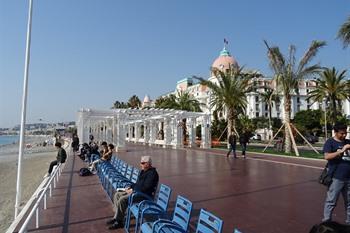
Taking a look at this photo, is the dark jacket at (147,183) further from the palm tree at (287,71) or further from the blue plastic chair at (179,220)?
the palm tree at (287,71)

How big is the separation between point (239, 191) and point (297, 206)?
204cm

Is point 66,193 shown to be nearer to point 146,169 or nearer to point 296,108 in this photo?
point 146,169

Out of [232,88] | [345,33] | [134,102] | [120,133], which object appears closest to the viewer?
[345,33]

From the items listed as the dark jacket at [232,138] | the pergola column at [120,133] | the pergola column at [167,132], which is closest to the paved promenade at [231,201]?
the dark jacket at [232,138]

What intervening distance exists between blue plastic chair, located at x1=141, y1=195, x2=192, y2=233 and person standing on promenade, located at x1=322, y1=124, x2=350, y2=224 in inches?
91.7

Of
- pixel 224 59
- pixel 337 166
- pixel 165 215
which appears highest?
pixel 224 59

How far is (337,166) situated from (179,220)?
261 cm

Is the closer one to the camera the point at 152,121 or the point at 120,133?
the point at 120,133

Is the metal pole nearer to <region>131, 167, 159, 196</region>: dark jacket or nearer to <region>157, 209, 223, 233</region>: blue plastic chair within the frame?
<region>131, 167, 159, 196</region>: dark jacket

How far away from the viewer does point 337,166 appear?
205 inches

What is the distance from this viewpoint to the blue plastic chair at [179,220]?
153 inches

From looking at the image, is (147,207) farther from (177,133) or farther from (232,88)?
(177,133)

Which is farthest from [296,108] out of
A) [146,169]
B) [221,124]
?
[146,169]

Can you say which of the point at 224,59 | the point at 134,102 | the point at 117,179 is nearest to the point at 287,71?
the point at 117,179
